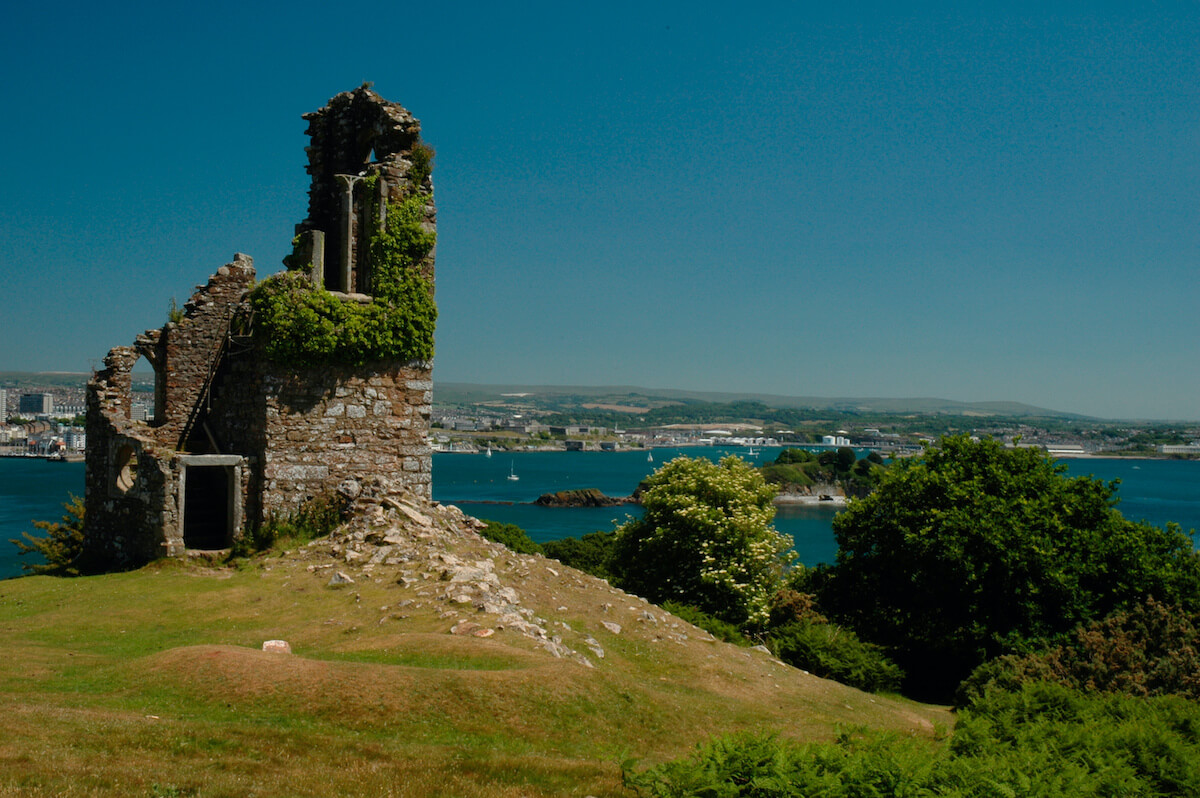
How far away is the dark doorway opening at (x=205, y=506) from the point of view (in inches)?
726

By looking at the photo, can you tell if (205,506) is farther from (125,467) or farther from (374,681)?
(374,681)

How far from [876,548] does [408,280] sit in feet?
51.0

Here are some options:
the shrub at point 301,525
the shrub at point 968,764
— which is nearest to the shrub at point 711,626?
the shrub at point 301,525

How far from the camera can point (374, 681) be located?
9383 millimetres

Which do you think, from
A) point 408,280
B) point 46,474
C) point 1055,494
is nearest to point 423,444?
point 408,280

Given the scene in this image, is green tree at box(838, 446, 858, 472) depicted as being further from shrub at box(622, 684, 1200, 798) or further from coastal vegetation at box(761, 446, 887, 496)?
shrub at box(622, 684, 1200, 798)

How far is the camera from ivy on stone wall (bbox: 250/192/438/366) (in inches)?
635

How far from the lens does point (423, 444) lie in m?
A: 17.7

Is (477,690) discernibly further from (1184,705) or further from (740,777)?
(1184,705)

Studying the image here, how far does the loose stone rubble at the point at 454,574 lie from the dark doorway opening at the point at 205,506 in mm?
4172

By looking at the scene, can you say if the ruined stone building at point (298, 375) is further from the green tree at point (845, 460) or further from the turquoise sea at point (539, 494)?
the green tree at point (845, 460)

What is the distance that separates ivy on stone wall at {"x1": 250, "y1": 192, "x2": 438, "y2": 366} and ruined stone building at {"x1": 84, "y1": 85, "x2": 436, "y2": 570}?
28mm

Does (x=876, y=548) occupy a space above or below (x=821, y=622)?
above

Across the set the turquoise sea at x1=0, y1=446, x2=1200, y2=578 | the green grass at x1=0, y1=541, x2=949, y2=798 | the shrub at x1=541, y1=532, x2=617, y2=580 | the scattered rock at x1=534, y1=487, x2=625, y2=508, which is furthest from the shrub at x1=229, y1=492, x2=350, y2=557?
the scattered rock at x1=534, y1=487, x2=625, y2=508
